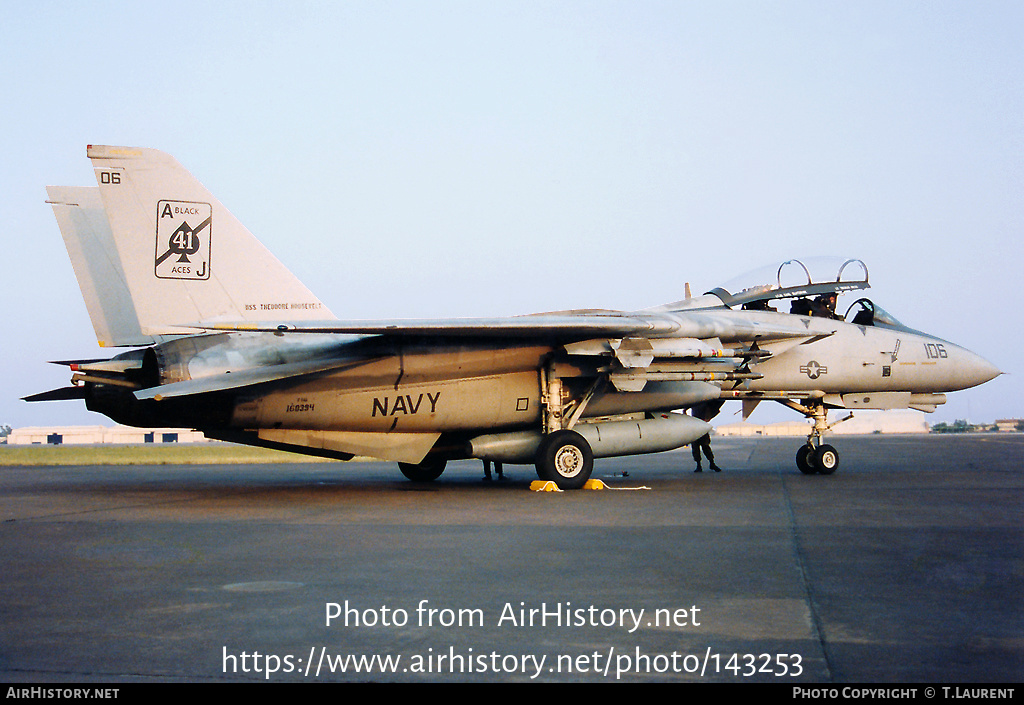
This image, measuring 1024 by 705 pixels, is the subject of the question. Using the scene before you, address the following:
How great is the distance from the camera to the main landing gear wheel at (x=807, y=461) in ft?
51.9

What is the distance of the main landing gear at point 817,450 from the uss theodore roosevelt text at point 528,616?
468 inches

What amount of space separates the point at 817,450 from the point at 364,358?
8468 millimetres

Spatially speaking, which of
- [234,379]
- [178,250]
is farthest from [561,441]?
[178,250]

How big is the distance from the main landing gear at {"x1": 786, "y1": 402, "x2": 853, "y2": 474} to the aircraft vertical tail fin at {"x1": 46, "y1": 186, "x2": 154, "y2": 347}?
11812 mm

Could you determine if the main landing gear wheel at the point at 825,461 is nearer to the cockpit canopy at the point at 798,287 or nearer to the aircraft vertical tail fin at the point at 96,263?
the cockpit canopy at the point at 798,287

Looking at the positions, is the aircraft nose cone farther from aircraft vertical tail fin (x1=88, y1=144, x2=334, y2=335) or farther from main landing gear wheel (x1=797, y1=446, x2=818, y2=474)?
aircraft vertical tail fin (x1=88, y1=144, x2=334, y2=335)

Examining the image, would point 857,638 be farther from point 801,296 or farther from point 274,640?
point 801,296

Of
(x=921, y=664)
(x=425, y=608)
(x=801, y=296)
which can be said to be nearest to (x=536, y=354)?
(x=801, y=296)

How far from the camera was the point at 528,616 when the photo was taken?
4.52 metres


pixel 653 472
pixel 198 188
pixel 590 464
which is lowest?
pixel 653 472

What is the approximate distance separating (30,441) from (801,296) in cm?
7516

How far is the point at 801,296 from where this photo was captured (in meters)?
15.9
